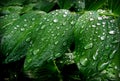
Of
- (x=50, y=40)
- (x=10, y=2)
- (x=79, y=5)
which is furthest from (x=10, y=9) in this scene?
(x=50, y=40)

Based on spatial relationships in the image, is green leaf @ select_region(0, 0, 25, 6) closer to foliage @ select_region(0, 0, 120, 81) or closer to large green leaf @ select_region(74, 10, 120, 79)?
foliage @ select_region(0, 0, 120, 81)

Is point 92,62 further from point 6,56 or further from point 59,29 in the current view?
point 6,56

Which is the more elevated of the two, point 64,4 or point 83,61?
point 64,4

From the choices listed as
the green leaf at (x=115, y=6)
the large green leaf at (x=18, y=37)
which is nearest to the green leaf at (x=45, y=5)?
the large green leaf at (x=18, y=37)

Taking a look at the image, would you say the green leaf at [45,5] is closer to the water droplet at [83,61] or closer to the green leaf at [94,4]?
the green leaf at [94,4]

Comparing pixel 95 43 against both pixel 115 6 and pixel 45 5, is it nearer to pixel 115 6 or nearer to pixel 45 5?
pixel 115 6

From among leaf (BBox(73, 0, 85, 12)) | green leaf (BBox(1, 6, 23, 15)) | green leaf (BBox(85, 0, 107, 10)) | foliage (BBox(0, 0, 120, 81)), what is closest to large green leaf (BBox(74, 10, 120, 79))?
foliage (BBox(0, 0, 120, 81))
